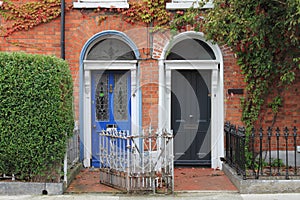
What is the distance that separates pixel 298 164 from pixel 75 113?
5.15m

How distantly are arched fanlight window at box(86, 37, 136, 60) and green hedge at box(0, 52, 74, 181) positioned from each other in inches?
94.1

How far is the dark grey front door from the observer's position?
9.78 meters

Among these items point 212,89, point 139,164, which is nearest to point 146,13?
point 212,89

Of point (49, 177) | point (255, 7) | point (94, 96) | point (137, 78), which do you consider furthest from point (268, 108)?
point (49, 177)

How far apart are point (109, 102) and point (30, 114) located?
111 inches

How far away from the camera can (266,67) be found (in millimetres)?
8797

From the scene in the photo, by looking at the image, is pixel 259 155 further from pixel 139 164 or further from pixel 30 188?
pixel 30 188

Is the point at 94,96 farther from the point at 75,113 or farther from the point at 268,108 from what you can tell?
the point at 268,108

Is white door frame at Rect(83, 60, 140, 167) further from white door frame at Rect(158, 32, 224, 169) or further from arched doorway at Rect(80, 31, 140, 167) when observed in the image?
white door frame at Rect(158, 32, 224, 169)

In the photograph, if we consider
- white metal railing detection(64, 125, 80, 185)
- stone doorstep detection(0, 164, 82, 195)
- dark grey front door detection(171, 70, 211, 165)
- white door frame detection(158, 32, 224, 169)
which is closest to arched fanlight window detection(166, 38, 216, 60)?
white door frame detection(158, 32, 224, 169)

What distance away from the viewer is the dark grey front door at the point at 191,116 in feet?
32.1

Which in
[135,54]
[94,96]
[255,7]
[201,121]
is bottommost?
[201,121]

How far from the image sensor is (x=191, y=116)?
9.80 meters

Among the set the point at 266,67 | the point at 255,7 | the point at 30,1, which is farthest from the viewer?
the point at 30,1
